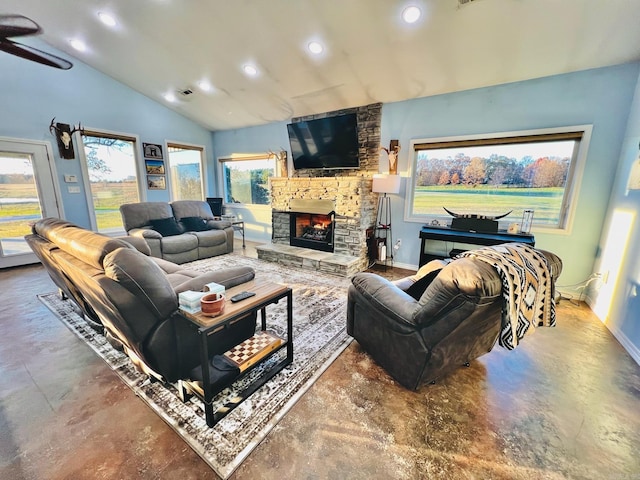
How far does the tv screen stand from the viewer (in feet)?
13.6

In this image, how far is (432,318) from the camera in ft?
4.93

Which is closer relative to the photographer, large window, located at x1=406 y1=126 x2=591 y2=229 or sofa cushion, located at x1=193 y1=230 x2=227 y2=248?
large window, located at x1=406 y1=126 x2=591 y2=229

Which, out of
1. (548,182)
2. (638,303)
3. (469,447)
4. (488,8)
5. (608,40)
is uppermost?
(488,8)

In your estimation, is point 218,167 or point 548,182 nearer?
point 548,182

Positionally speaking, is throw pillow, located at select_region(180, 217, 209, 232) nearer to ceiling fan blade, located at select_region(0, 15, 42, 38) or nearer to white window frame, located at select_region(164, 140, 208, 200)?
white window frame, located at select_region(164, 140, 208, 200)

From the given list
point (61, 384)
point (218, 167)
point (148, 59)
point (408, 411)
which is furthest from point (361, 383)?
point (218, 167)

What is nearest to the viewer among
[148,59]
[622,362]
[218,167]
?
[622,362]

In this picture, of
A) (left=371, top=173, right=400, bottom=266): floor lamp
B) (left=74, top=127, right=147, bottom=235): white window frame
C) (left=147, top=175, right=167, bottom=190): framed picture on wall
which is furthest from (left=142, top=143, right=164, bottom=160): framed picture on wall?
(left=371, top=173, right=400, bottom=266): floor lamp

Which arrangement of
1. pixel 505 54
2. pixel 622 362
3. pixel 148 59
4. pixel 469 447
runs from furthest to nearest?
pixel 148 59
pixel 505 54
pixel 622 362
pixel 469 447

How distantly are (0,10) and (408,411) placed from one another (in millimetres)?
6045

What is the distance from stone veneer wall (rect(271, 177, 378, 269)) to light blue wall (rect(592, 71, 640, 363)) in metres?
2.76

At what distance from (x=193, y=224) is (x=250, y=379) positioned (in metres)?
3.76

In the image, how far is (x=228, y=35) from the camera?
10.2 ft

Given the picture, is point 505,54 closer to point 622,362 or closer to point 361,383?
point 622,362
